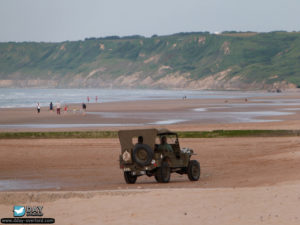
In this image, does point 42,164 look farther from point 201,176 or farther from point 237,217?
point 237,217

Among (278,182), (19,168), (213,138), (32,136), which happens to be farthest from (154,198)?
(32,136)

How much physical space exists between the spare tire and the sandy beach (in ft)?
2.21

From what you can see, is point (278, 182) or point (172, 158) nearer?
point (278, 182)

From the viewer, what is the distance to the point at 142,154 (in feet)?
57.3

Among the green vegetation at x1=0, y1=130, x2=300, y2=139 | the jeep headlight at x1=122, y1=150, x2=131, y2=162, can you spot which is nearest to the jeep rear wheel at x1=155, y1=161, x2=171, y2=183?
the jeep headlight at x1=122, y1=150, x2=131, y2=162

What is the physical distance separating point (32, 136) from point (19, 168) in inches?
441

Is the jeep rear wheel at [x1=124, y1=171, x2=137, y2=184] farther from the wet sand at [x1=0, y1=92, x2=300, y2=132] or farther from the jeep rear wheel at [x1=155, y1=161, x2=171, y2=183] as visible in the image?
the wet sand at [x1=0, y1=92, x2=300, y2=132]

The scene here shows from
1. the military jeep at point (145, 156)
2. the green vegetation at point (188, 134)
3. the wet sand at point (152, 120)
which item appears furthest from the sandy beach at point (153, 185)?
the wet sand at point (152, 120)

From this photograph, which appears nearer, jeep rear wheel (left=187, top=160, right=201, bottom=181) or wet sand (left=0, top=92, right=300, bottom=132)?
jeep rear wheel (left=187, top=160, right=201, bottom=181)

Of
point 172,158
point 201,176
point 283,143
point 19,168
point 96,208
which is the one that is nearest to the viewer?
point 96,208

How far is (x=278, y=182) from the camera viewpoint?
54.5 feet

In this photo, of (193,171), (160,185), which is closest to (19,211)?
(160,185)

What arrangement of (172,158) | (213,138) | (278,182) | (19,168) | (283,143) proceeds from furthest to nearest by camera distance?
(213,138)
(283,143)
(19,168)
(172,158)
(278,182)

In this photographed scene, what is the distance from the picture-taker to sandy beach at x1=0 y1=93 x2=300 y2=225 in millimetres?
11281
